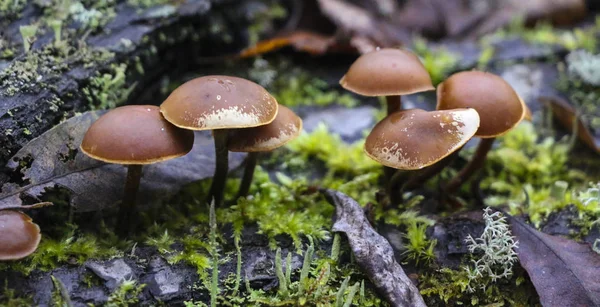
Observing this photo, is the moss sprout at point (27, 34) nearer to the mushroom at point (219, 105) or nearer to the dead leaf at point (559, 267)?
the mushroom at point (219, 105)

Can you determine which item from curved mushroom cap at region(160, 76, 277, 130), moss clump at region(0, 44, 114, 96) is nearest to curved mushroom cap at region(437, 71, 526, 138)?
curved mushroom cap at region(160, 76, 277, 130)

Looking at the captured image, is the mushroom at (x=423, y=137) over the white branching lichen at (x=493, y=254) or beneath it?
over

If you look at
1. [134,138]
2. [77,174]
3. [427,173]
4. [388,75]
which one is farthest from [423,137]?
[77,174]

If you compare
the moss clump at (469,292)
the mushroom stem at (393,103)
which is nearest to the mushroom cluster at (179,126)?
the mushroom stem at (393,103)

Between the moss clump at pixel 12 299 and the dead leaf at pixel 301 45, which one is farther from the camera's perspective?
the dead leaf at pixel 301 45

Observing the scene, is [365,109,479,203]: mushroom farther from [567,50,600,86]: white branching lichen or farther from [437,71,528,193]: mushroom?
[567,50,600,86]: white branching lichen

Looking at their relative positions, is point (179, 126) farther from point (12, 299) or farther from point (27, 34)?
point (27, 34)

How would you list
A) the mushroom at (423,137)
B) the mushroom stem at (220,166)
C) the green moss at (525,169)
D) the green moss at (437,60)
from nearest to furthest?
the mushroom at (423,137), the mushroom stem at (220,166), the green moss at (525,169), the green moss at (437,60)
